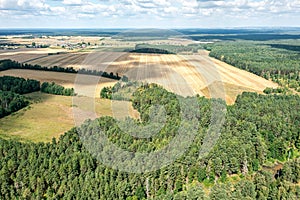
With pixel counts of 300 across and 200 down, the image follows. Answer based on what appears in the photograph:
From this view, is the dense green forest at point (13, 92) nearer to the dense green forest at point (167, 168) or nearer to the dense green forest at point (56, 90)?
the dense green forest at point (56, 90)

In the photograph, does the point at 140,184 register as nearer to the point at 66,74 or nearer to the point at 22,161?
the point at 22,161

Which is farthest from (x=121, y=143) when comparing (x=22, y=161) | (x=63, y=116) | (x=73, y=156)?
(x=63, y=116)

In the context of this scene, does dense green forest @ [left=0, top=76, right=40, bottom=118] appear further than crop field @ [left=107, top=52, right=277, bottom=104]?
No

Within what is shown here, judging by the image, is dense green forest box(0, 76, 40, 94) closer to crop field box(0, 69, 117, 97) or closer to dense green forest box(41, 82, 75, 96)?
dense green forest box(41, 82, 75, 96)

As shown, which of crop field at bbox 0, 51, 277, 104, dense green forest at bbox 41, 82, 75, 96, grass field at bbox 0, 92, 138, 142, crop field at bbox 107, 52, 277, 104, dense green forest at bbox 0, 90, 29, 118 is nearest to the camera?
grass field at bbox 0, 92, 138, 142

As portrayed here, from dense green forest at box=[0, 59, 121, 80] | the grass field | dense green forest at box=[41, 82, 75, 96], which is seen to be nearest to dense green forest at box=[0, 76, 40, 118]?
the grass field

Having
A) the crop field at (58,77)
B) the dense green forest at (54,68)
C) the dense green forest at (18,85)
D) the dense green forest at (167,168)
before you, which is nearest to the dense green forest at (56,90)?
the dense green forest at (18,85)
